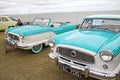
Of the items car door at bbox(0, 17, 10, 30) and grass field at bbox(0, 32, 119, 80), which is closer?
grass field at bbox(0, 32, 119, 80)

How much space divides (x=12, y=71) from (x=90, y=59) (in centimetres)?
262

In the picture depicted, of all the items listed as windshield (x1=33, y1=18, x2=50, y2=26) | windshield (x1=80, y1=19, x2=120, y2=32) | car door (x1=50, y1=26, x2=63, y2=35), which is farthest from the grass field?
windshield (x1=80, y1=19, x2=120, y2=32)

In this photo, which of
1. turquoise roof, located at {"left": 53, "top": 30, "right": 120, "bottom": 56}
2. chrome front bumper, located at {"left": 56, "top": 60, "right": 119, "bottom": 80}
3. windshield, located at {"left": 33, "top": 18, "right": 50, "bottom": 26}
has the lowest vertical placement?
chrome front bumper, located at {"left": 56, "top": 60, "right": 119, "bottom": 80}

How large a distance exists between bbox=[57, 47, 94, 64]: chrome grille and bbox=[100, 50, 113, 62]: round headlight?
24cm

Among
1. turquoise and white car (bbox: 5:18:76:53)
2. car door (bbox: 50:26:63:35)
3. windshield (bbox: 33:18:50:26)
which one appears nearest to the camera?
turquoise and white car (bbox: 5:18:76:53)

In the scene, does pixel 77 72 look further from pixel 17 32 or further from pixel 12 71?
pixel 17 32

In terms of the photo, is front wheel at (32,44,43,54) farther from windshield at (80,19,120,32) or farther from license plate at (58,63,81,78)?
license plate at (58,63,81,78)

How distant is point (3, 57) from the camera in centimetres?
563

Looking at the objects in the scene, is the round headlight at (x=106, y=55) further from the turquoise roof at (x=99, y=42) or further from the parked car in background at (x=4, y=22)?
the parked car in background at (x=4, y=22)

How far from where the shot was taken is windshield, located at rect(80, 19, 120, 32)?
4.06m

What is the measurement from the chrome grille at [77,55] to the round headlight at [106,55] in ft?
0.78

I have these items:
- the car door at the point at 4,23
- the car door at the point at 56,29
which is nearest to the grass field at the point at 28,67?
the car door at the point at 56,29

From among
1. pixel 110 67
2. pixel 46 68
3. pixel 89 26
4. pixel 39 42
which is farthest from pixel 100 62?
pixel 39 42

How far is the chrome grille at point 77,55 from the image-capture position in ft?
9.88
